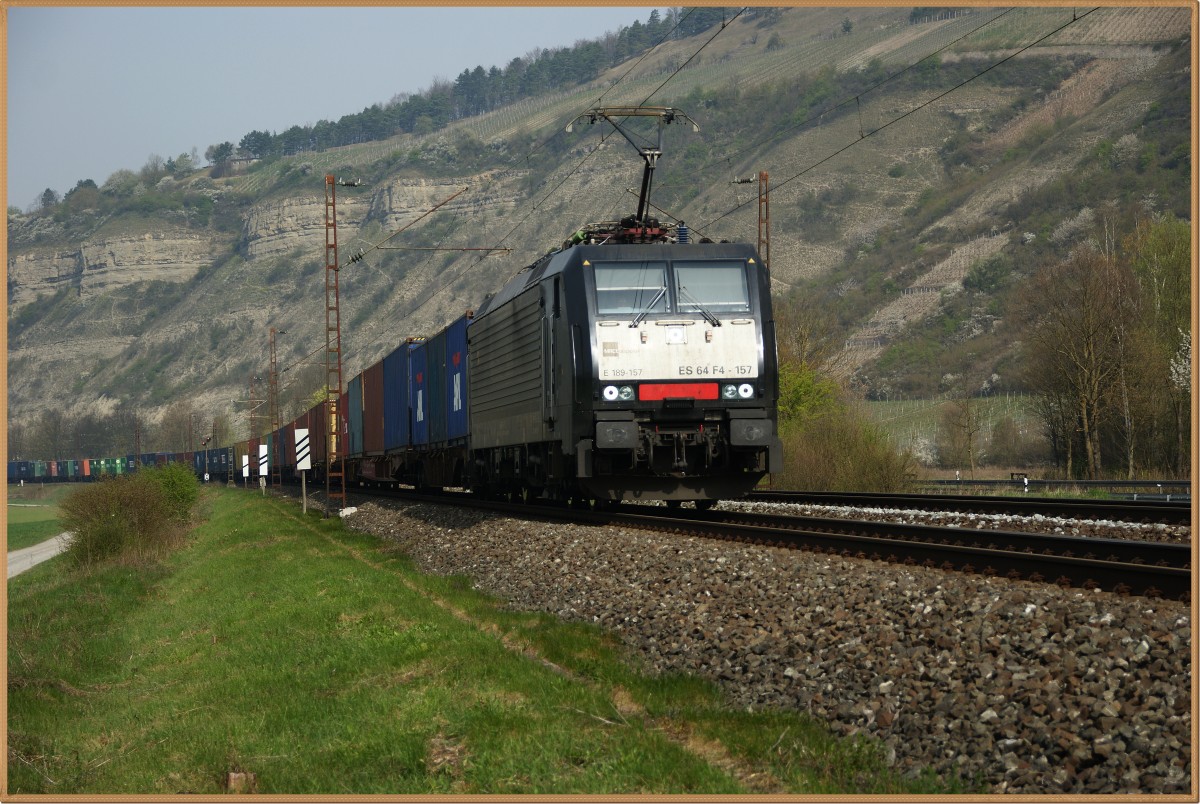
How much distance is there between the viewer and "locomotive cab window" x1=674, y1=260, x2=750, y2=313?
18156 mm

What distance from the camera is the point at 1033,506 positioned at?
18.2 metres

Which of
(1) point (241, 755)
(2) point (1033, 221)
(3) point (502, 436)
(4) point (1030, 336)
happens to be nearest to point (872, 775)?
(1) point (241, 755)

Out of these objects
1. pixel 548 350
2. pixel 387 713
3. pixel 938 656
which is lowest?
pixel 387 713

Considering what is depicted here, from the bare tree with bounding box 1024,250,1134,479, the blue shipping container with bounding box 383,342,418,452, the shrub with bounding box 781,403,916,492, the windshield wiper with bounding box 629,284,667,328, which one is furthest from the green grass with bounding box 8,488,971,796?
the bare tree with bounding box 1024,250,1134,479

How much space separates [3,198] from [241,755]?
141 inches

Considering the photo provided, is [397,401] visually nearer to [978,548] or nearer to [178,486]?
[178,486]

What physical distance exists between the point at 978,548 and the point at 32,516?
9379 centimetres

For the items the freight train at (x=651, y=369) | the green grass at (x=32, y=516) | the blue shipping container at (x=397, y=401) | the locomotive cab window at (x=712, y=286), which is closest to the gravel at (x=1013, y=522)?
the freight train at (x=651, y=369)

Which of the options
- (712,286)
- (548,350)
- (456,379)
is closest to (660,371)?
(712,286)

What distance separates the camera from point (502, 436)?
2309 centimetres

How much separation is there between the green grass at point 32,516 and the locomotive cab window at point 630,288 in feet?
84.8

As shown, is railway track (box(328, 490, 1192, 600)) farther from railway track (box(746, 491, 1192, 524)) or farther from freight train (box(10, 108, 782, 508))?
railway track (box(746, 491, 1192, 524))

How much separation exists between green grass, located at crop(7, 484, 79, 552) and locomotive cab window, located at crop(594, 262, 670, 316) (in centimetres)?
2584

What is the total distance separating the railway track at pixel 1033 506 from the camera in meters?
15.6
